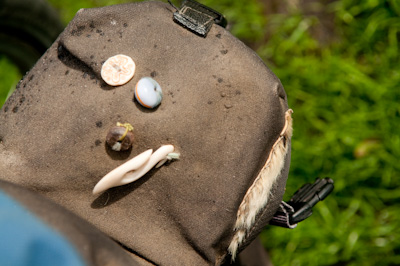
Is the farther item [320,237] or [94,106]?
[320,237]

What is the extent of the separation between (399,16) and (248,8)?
57cm

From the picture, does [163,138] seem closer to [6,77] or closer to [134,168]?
[134,168]

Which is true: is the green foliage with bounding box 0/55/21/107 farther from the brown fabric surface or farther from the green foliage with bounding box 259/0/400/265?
the brown fabric surface

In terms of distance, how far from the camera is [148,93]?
726 mm

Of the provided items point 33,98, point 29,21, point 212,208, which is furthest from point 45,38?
point 212,208

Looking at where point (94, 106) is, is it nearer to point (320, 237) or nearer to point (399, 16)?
point (320, 237)

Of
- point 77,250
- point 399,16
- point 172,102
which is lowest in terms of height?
point 77,250

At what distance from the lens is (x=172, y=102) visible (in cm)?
75

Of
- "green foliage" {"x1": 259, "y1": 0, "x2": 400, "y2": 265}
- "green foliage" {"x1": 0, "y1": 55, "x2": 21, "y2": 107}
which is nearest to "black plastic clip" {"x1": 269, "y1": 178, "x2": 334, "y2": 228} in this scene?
"green foliage" {"x1": 259, "y1": 0, "x2": 400, "y2": 265}

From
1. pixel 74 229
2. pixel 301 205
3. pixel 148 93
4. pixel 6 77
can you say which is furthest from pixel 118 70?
pixel 6 77

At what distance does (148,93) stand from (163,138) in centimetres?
8

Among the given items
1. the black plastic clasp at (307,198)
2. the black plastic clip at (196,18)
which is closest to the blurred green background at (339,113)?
the black plastic clasp at (307,198)

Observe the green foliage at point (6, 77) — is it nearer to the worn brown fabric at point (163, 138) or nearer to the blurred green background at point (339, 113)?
the blurred green background at point (339, 113)

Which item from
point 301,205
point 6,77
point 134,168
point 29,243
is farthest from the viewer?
point 6,77
